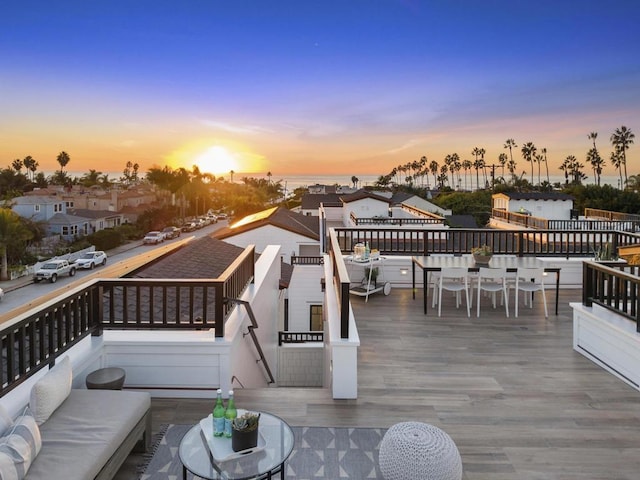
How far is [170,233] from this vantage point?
206 feet

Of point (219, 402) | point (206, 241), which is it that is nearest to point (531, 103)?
point (206, 241)

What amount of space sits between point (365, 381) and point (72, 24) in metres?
27.7

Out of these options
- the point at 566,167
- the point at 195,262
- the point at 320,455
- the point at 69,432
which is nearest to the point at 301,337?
the point at 195,262

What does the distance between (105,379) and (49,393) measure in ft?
2.38

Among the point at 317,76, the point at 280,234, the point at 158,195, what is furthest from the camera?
the point at 158,195

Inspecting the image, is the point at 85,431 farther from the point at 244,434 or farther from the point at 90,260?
the point at 90,260

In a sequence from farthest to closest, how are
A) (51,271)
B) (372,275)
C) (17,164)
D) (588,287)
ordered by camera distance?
1. (17,164)
2. (51,271)
3. (372,275)
4. (588,287)

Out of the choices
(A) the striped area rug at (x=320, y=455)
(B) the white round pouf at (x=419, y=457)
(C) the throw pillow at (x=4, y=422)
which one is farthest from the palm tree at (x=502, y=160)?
(C) the throw pillow at (x=4, y=422)

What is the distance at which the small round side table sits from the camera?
3.33 m

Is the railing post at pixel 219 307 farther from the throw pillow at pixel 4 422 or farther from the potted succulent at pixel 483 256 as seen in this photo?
the potted succulent at pixel 483 256

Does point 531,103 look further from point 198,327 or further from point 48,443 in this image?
point 48,443

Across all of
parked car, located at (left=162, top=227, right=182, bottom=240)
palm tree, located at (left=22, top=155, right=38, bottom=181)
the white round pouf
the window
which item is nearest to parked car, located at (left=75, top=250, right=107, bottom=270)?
parked car, located at (left=162, top=227, right=182, bottom=240)

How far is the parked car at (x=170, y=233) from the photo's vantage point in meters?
61.9

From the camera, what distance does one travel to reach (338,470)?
2855 mm
